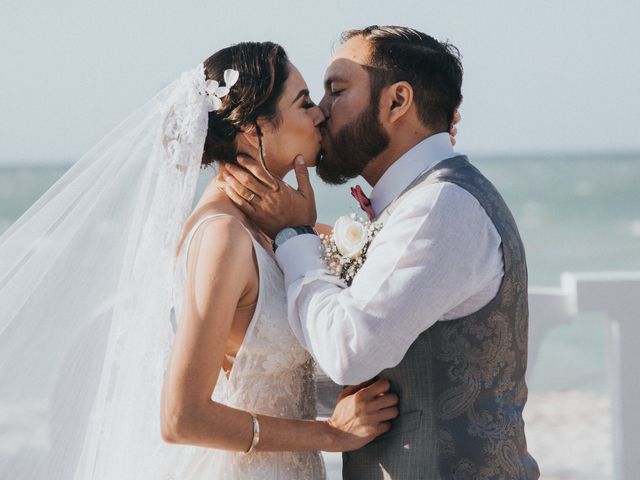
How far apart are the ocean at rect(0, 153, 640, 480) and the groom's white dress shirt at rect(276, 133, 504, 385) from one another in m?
0.72

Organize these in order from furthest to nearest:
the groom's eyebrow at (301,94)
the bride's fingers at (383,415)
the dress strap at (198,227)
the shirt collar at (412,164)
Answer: the groom's eyebrow at (301,94) < the shirt collar at (412,164) < the dress strap at (198,227) < the bride's fingers at (383,415)

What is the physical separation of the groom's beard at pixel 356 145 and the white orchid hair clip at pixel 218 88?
364 millimetres

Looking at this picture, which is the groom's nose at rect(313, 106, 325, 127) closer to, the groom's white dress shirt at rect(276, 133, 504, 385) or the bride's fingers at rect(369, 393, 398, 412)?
the groom's white dress shirt at rect(276, 133, 504, 385)

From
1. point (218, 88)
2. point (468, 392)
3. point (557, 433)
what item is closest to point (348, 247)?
point (468, 392)

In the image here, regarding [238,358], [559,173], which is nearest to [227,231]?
[238,358]

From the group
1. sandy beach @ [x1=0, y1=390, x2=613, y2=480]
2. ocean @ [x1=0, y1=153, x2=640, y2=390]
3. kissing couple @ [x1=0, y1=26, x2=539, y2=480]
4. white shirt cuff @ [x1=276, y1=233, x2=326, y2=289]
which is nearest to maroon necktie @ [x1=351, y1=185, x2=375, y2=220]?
kissing couple @ [x1=0, y1=26, x2=539, y2=480]

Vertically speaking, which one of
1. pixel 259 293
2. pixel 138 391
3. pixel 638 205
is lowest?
pixel 638 205

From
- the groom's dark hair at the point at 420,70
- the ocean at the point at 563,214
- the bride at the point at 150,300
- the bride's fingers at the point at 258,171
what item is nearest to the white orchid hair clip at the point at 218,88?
the bride at the point at 150,300

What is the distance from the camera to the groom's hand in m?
2.98

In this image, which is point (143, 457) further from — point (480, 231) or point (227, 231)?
point (480, 231)

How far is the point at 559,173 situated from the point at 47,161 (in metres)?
22.6

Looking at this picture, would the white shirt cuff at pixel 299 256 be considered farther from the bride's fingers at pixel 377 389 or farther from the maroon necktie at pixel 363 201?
the bride's fingers at pixel 377 389

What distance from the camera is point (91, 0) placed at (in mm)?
32625

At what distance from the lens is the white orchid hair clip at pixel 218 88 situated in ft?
9.81
